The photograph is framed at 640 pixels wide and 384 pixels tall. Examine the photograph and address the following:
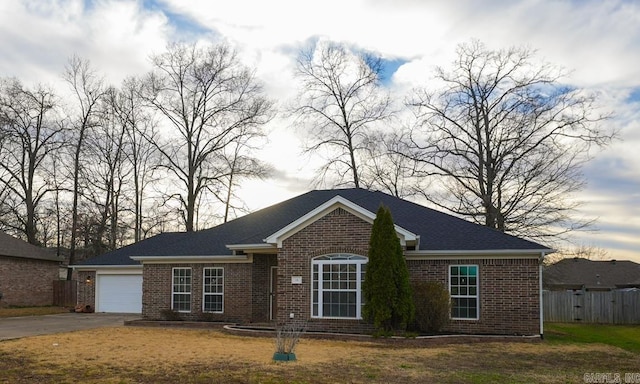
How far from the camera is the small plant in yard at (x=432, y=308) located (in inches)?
742

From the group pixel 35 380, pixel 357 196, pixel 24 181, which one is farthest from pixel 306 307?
pixel 24 181

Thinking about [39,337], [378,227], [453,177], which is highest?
[453,177]

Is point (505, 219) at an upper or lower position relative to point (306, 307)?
upper

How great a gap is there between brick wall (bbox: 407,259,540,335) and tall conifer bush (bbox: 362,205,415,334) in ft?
7.02

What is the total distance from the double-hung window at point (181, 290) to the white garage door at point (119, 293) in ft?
23.3

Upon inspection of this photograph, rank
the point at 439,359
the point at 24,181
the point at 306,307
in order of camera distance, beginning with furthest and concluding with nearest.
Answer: the point at 24,181 < the point at 306,307 < the point at 439,359

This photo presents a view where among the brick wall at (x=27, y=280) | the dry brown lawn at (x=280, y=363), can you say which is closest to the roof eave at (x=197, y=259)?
the dry brown lawn at (x=280, y=363)

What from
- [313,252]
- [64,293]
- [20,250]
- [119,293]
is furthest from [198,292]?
[64,293]

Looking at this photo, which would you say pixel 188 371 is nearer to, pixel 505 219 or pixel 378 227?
pixel 378 227

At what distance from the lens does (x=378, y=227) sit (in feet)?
60.4

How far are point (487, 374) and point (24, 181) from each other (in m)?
36.4

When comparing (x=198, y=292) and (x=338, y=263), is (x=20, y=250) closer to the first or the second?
(x=198, y=292)

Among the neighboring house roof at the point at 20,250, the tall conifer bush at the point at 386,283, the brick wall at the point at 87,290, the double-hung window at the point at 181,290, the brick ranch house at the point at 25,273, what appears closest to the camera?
the tall conifer bush at the point at 386,283

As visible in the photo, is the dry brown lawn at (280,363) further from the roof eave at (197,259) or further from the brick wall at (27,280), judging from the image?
the brick wall at (27,280)
